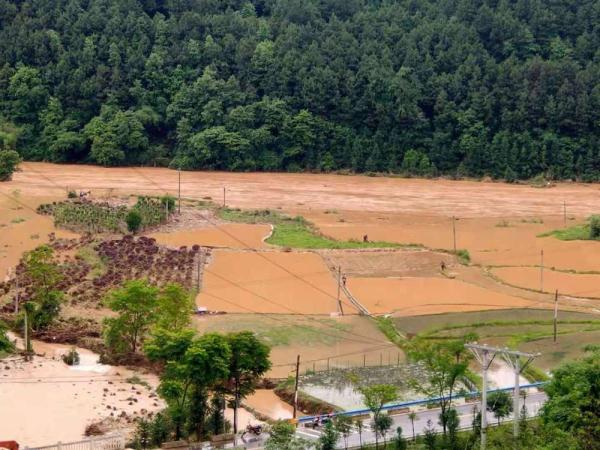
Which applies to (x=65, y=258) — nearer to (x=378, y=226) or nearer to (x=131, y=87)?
(x=378, y=226)

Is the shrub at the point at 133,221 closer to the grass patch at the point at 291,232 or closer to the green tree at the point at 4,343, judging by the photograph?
the grass patch at the point at 291,232

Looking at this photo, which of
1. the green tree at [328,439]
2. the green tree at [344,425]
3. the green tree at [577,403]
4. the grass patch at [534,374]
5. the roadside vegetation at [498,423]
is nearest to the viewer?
the green tree at [577,403]

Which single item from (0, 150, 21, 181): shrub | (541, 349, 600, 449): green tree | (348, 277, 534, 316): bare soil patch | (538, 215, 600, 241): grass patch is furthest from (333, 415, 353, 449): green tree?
(0, 150, 21, 181): shrub

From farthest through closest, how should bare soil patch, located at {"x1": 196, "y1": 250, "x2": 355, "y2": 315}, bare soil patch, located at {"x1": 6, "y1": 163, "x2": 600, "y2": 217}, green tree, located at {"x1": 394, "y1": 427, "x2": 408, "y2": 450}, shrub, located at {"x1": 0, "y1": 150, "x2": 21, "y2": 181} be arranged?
shrub, located at {"x1": 0, "y1": 150, "x2": 21, "y2": 181} < bare soil patch, located at {"x1": 6, "y1": 163, "x2": 600, "y2": 217} < bare soil patch, located at {"x1": 196, "y1": 250, "x2": 355, "y2": 315} < green tree, located at {"x1": 394, "y1": 427, "x2": 408, "y2": 450}

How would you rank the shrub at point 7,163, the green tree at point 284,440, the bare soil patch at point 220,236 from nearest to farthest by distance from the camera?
the green tree at point 284,440 < the bare soil patch at point 220,236 < the shrub at point 7,163

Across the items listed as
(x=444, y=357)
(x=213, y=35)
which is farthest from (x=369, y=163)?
(x=444, y=357)

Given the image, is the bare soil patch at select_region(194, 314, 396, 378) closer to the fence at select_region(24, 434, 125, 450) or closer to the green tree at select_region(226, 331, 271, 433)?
the green tree at select_region(226, 331, 271, 433)

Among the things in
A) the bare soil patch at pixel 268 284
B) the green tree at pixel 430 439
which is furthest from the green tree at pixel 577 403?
the bare soil patch at pixel 268 284
